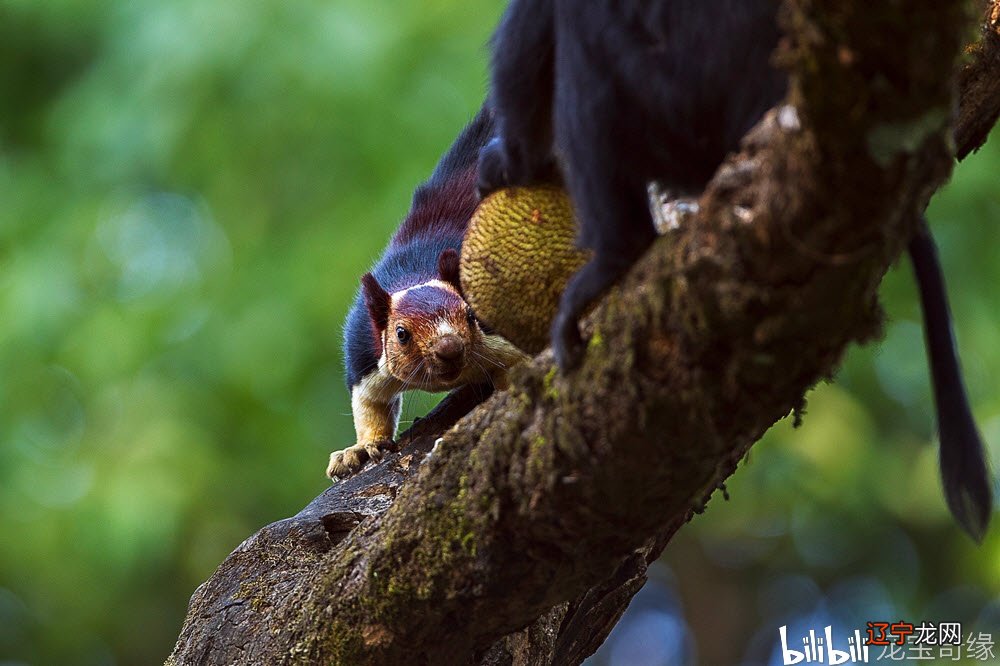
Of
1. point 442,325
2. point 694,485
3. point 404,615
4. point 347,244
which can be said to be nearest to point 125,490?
point 347,244

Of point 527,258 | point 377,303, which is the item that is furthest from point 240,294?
point 527,258

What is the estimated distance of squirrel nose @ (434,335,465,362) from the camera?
3395 mm

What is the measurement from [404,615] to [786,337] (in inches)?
38.4

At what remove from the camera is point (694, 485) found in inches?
64.2

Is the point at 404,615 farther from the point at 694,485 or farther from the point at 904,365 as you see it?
the point at 904,365

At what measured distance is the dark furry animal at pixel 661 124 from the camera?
5.16 feet

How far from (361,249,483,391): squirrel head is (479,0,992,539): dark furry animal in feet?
5.60

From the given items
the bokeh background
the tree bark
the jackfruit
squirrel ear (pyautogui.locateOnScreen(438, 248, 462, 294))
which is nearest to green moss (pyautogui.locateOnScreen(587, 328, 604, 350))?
the tree bark

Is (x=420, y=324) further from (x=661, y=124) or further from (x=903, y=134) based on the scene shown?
(x=903, y=134)

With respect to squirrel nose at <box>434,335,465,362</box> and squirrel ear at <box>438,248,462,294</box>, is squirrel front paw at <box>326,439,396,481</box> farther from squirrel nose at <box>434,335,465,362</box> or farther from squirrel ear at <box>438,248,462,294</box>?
squirrel ear at <box>438,248,462,294</box>

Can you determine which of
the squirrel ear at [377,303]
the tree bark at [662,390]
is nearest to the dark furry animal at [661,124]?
the tree bark at [662,390]

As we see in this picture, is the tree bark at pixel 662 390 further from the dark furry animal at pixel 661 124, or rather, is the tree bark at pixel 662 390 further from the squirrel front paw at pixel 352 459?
the squirrel front paw at pixel 352 459

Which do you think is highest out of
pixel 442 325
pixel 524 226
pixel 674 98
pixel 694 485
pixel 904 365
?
pixel 904 365

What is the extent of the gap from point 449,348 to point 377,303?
1.58 feet
